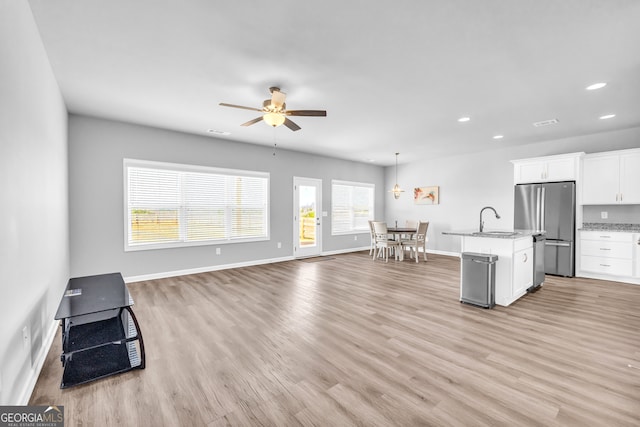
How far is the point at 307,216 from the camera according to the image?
7.57m

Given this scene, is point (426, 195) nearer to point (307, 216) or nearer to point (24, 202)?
point (307, 216)

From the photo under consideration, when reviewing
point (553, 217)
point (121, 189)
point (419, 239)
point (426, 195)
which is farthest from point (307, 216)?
point (553, 217)

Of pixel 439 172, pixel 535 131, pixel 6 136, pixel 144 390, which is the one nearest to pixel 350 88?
pixel 6 136

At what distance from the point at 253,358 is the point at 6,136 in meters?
2.23

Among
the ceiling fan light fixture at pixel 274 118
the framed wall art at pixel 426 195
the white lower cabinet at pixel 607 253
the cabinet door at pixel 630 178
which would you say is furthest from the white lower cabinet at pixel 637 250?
the ceiling fan light fixture at pixel 274 118

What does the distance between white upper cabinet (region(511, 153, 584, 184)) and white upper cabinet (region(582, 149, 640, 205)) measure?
27 centimetres

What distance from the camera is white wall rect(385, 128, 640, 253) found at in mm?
5637

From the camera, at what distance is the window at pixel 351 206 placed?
8156 mm

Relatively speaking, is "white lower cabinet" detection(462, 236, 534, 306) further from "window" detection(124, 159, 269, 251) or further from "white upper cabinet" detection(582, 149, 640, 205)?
"window" detection(124, 159, 269, 251)

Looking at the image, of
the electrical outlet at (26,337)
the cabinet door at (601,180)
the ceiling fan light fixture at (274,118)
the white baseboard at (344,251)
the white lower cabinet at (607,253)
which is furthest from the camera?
the white baseboard at (344,251)

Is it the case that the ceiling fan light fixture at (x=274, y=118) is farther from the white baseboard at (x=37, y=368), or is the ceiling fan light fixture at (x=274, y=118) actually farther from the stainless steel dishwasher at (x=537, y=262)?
the stainless steel dishwasher at (x=537, y=262)

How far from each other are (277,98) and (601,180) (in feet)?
19.6

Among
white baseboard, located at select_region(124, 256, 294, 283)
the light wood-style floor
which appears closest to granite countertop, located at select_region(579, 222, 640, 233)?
the light wood-style floor

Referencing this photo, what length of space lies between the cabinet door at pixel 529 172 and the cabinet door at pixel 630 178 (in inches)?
43.0
